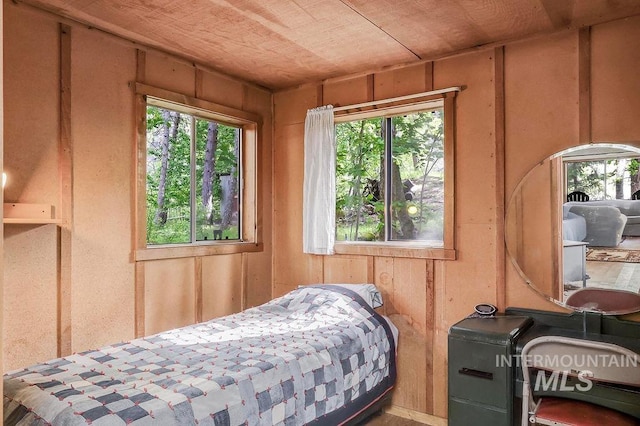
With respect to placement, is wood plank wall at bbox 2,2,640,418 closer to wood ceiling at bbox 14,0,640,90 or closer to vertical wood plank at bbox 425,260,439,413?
vertical wood plank at bbox 425,260,439,413

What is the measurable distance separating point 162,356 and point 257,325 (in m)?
0.73

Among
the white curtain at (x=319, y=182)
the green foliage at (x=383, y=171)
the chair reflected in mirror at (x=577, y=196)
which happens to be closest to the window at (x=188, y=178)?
the white curtain at (x=319, y=182)

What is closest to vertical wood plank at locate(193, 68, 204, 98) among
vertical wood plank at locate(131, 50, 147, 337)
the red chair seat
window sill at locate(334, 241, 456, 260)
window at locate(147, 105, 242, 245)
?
window at locate(147, 105, 242, 245)

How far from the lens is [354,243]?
3.53 m

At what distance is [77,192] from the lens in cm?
257

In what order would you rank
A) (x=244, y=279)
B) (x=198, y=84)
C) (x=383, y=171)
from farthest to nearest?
1. (x=244, y=279)
2. (x=383, y=171)
3. (x=198, y=84)

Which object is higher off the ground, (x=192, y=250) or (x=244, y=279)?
(x=192, y=250)

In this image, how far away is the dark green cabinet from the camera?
228cm

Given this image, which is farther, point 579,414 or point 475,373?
point 475,373

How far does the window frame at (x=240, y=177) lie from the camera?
2879mm

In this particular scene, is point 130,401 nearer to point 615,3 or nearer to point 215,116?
point 215,116

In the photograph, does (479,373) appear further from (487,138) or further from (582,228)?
(487,138)

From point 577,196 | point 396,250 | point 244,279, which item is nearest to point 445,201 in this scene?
point 396,250

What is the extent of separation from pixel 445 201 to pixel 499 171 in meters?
0.40
